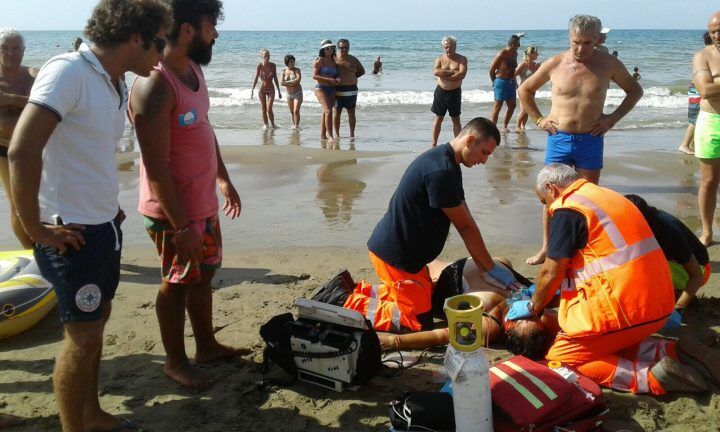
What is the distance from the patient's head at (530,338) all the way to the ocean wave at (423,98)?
49.7ft

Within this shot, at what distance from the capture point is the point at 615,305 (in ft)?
11.4

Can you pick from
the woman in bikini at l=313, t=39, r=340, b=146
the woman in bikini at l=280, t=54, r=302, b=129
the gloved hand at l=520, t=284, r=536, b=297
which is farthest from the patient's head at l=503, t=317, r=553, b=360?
the woman in bikini at l=280, t=54, r=302, b=129

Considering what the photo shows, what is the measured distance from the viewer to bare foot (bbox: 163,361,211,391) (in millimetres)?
3652

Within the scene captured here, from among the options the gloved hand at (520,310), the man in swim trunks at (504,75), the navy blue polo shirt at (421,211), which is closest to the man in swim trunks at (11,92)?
the navy blue polo shirt at (421,211)

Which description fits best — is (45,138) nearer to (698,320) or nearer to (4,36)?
(4,36)

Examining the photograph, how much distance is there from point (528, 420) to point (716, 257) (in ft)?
11.3

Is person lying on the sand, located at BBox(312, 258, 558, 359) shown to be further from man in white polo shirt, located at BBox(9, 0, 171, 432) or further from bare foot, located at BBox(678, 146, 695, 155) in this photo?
bare foot, located at BBox(678, 146, 695, 155)

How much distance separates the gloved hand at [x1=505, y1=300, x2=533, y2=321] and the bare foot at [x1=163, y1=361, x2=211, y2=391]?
1.83 m

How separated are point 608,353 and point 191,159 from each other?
2517 millimetres

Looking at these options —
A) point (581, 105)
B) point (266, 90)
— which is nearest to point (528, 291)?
point (581, 105)

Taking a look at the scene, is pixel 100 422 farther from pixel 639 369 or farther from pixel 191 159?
pixel 639 369

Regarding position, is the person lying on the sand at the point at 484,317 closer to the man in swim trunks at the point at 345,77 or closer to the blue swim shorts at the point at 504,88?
the man in swim trunks at the point at 345,77

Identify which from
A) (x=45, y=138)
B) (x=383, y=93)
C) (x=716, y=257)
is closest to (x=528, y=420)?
(x=45, y=138)

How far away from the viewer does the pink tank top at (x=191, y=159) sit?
336 centimetres
